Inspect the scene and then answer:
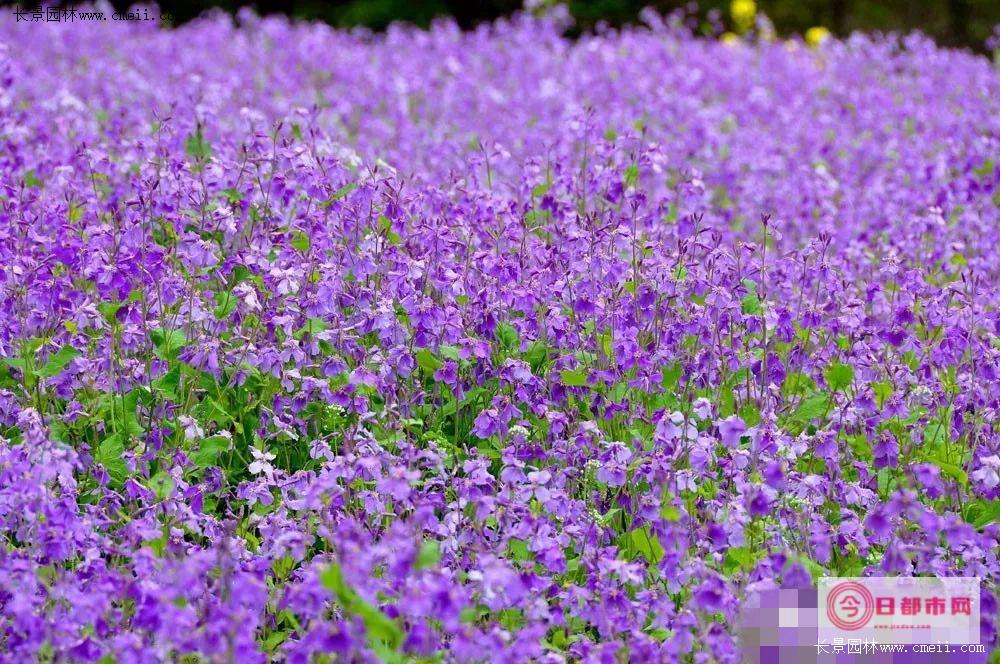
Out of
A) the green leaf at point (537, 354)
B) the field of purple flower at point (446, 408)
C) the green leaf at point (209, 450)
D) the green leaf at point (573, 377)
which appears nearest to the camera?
the field of purple flower at point (446, 408)

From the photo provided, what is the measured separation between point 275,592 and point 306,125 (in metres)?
2.01

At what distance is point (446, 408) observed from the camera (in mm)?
3699

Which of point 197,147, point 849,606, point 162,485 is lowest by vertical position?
point 849,606

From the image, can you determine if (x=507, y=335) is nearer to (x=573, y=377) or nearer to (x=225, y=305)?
(x=573, y=377)

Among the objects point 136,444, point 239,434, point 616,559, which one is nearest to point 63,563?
point 136,444

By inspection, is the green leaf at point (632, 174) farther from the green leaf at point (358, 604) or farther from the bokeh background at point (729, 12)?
the bokeh background at point (729, 12)

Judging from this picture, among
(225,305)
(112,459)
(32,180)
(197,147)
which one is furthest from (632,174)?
(32,180)

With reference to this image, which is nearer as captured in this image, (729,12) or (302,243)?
(302,243)

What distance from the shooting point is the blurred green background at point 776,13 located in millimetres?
14641

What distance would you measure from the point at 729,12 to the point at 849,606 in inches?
501

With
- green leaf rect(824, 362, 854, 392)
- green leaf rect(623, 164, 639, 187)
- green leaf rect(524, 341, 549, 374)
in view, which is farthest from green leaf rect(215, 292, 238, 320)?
green leaf rect(824, 362, 854, 392)

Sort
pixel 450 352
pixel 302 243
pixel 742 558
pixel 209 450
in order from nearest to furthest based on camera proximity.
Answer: pixel 742 558 → pixel 209 450 → pixel 450 352 → pixel 302 243

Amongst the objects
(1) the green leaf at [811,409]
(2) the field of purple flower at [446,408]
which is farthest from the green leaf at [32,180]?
(1) the green leaf at [811,409]

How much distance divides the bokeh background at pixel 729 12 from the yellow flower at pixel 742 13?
70 millimetres
